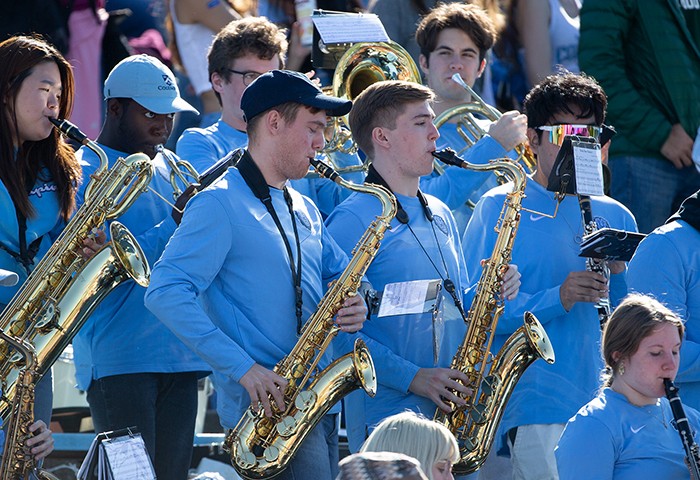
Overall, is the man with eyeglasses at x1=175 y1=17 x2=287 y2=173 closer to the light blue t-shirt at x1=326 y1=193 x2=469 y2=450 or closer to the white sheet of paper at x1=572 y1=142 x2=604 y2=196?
the light blue t-shirt at x1=326 y1=193 x2=469 y2=450

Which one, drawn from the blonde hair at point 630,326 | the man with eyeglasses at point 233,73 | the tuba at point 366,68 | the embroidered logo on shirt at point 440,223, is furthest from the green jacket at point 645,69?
the blonde hair at point 630,326

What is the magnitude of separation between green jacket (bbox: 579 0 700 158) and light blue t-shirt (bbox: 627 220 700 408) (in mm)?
2362

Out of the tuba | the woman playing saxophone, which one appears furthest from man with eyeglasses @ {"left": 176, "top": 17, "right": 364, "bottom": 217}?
the woman playing saxophone

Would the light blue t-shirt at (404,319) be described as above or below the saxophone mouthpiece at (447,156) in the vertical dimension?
below

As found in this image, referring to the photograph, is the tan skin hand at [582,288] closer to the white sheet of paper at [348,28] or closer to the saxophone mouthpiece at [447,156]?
the saxophone mouthpiece at [447,156]

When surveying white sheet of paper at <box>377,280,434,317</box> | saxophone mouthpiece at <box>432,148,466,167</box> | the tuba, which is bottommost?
white sheet of paper at <box>377,280,434,317</box>

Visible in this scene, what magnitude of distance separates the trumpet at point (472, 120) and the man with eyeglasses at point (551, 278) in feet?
2.45

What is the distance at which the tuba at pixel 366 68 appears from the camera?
7.21 metres

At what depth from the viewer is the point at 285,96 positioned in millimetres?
5461

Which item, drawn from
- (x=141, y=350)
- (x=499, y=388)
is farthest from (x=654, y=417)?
(x=141, y=350)

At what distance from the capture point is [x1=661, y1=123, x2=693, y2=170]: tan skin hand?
8.23 metres

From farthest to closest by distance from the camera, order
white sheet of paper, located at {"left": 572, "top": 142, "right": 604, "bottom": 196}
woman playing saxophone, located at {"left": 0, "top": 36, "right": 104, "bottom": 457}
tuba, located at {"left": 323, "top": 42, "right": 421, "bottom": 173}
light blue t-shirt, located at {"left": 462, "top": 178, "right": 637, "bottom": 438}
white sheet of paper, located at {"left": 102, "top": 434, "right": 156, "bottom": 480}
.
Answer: tuba, located at {"left": 323, "top": 42, "right": 421, "bottom": 173} < white sheet of paper, located at {"left": 572, "top": 142, "right": 604, "bottom": 196} < light blue t-shirt, located at {"left": 462, "top": 178, "right": 637, "bottom": 438} < woman playing saxophone, located at {"left": 0, "top": 36, "right": 104, "bottom": 457} < white sheet of paper, located at {"left": 102, "top": 434, "right": 156, "bottom": 480}

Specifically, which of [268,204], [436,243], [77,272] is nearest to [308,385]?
[268,204]

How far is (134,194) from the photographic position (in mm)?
5879
